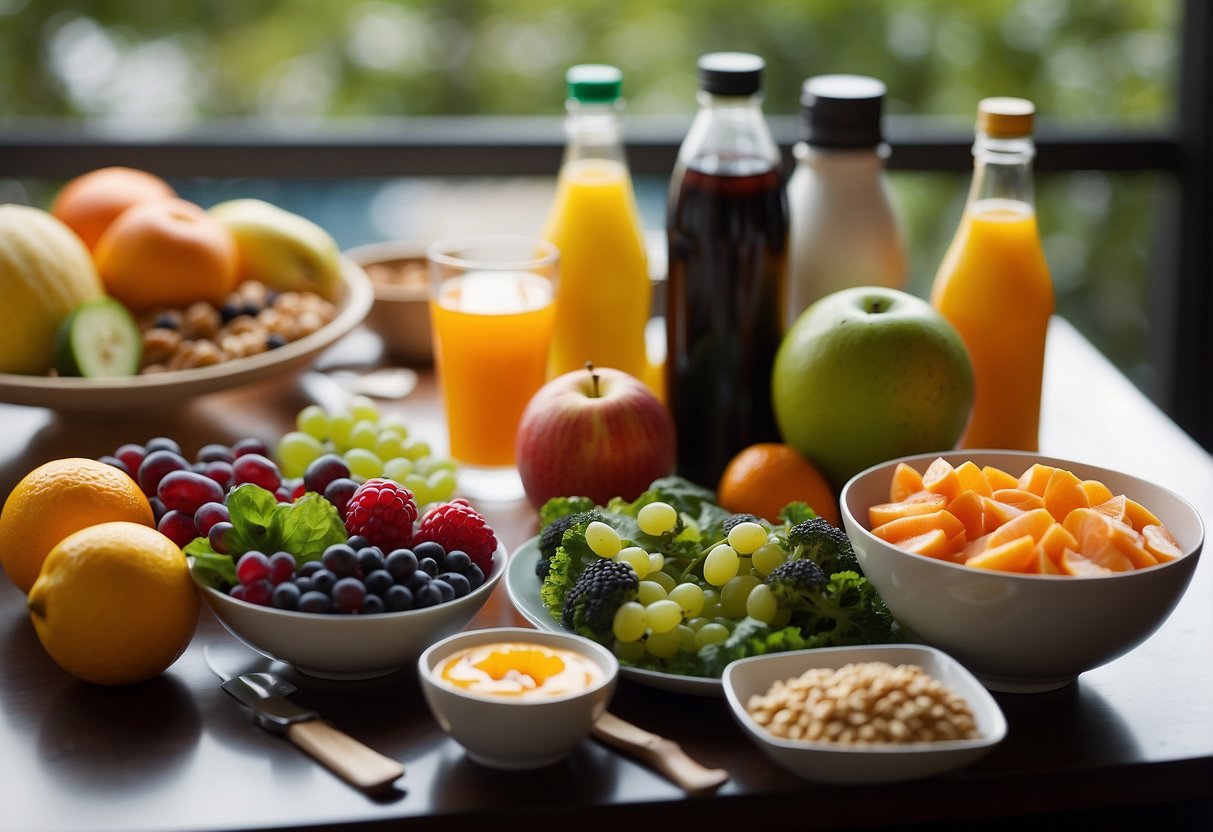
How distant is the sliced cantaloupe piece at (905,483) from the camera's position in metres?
0.94

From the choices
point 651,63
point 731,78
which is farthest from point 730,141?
point 651,63

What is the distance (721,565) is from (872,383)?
290 mm

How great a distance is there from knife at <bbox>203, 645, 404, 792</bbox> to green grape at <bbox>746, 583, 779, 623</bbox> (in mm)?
263

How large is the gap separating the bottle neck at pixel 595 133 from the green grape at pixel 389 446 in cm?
36

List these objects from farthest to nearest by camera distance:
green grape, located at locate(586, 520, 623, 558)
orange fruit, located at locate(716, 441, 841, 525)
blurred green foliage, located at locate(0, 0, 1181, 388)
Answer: blurred green foliage, located at locate(0, 0, 1181, 388), orange fruit, located at locate(716, 441, 841, 525), green grape, located at locate(586, 520, 623, 558)

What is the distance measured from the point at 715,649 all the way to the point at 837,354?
0.38m

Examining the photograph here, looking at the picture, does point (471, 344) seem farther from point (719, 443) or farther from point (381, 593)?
point (381, 593)

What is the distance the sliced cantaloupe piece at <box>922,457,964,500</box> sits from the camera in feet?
2.94

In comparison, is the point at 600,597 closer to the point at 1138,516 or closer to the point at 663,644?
the point at 663,644

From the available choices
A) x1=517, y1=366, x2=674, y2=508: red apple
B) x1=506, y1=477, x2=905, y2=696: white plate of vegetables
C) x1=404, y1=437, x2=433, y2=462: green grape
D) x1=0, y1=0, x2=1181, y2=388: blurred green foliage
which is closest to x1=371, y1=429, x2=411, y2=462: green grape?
x1=404, y1=437, x2=433, y2=462: green grape

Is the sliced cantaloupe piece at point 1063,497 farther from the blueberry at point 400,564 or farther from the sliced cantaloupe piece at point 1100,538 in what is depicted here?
the blueberry at point 400,564

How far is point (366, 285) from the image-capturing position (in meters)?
1.52

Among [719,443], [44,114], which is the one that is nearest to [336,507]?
[719,443]

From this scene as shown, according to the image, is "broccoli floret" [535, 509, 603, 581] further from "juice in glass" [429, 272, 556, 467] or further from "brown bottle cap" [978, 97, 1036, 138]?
"brown bottle cap" [978, 97, 1036, 138]
